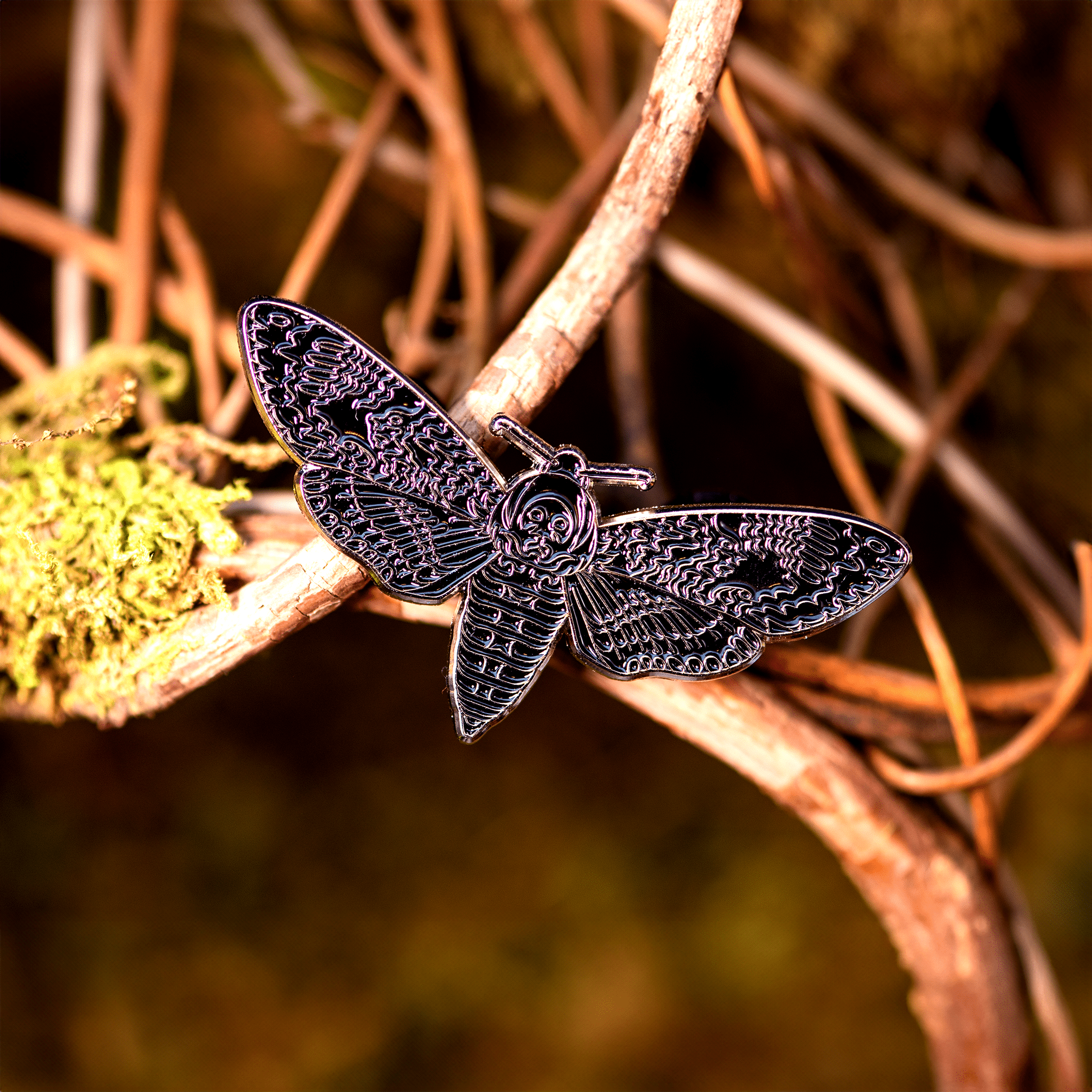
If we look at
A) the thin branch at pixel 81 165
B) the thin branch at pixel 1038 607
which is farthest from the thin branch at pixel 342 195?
the thin branch at pixel 1038 607

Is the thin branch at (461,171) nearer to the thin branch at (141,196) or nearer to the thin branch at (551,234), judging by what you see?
the thin branch at (551,234)

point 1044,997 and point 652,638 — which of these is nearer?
point 652,638

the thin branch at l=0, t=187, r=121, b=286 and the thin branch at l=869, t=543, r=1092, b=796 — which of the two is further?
the thin branch at l=0, t=187, r=121, b=286

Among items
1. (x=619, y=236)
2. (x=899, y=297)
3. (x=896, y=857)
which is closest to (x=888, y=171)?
(x=899, y=297)

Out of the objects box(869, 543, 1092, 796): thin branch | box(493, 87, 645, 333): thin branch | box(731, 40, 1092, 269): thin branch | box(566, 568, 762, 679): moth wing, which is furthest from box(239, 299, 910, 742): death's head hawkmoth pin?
box(731, 40, 1092, 269): thin branch

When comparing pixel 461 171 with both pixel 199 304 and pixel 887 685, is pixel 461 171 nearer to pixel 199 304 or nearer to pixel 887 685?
pixel 199 304

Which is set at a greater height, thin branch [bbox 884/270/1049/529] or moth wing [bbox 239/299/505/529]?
thin branch [bbox 884/270/1049/529]

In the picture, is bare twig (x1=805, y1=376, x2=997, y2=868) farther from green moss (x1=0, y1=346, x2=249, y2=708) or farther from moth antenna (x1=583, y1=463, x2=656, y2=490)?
green moss (x1=0, y1=346, x2=249, y2=708)
